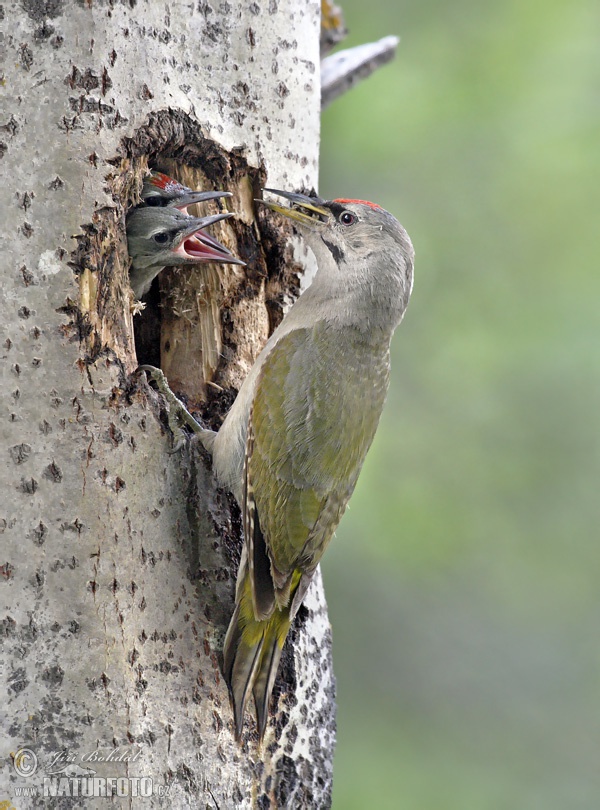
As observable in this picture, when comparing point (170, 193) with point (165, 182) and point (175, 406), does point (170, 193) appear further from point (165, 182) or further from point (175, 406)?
point (175, 406)

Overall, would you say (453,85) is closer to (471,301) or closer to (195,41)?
(471,301)

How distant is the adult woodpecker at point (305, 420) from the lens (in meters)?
2.76

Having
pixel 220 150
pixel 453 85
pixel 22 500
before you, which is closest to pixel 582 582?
pixel 453 85

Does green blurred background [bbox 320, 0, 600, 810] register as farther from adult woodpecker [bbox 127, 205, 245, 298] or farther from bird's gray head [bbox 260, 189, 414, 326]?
adult woodpecker [bbox 127, 205, 245, 298]

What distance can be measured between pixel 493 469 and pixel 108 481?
15.3ft

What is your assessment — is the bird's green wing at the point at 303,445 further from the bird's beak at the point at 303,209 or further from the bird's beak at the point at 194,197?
the bird's beak at the point at 194,197

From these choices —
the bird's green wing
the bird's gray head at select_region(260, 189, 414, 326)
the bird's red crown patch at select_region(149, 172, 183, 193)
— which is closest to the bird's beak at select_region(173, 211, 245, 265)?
the bird's red crown patch at select_region(149, 172, 183, 193)

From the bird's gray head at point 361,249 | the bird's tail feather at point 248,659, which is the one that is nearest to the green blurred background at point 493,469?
the bird's gray head at point 361,249

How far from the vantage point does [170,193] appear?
10.5ft

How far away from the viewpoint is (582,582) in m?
6.87

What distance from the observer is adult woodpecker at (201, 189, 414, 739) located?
2.76 meters

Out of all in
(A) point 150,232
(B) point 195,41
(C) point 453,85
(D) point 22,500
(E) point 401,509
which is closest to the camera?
(D) point 22,500

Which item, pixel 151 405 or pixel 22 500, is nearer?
pixel 22 500

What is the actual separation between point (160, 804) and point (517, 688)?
15.8 feet
